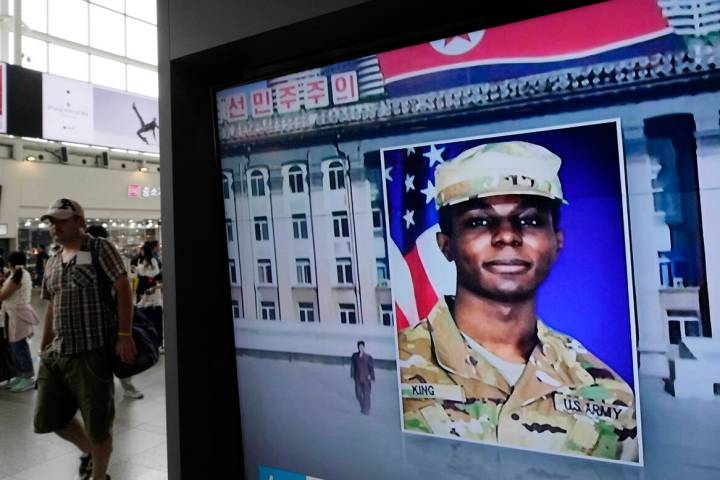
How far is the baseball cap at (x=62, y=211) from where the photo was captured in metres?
2.88

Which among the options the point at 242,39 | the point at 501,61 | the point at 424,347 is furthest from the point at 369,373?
the point at 242,39

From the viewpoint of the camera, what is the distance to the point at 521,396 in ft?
4.86

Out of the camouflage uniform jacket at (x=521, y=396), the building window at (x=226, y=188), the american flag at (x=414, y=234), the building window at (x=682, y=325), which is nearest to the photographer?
the building window at (x=682, y=325)

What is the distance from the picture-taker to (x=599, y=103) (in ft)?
4.40

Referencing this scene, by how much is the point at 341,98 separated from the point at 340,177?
0.24 meters

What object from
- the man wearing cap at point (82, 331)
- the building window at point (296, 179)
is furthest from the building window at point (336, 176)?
the man wearing cap at point (82, 331)

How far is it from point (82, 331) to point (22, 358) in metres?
3.83

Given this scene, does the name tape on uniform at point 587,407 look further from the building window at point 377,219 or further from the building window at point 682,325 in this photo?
the building window at point 377,219

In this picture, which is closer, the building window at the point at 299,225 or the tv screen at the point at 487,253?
the tv screen at the point at 487,253

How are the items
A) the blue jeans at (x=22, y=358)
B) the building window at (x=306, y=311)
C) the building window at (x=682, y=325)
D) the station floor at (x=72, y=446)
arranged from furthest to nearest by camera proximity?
the blue jeans at (x=22, y=358) < the station floor at (x=72, y=446) < the building window at (x=306, y=311) < the building window at (x=682, y=325)

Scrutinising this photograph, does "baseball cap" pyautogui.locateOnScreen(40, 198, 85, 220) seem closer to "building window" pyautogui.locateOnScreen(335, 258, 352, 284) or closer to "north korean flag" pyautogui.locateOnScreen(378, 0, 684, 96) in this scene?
"building window" pyautogui.locateOnScreen(335, 258, 352, 284)

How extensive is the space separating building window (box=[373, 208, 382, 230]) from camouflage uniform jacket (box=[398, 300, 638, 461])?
29 cm

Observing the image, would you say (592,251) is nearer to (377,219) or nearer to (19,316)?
(377,219)

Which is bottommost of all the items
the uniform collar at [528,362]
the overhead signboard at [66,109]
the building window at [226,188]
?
the uniform collar at [528,362]
